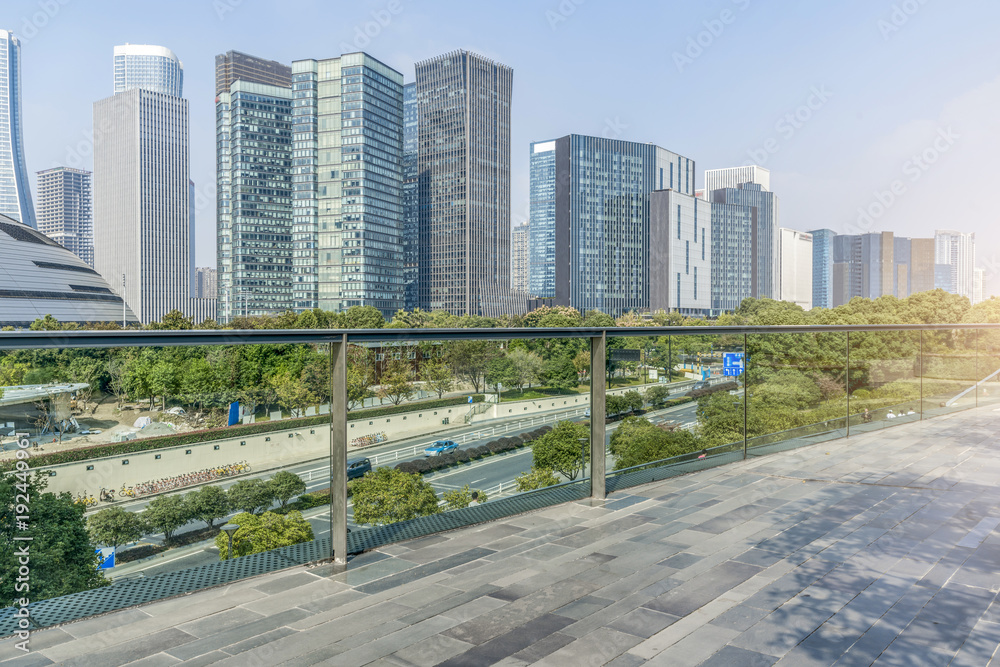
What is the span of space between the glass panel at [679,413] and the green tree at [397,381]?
160cm

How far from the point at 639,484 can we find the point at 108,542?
3392 millimetres

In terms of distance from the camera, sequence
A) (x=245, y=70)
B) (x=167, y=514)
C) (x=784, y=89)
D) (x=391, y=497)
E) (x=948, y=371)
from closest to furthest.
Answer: (x=167, y=514)
(x=391, y=497)
(x=948, y=371)
(x=784, y=89)
(x=245, y=70)

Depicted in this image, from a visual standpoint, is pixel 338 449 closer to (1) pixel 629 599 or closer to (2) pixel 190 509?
(2) pixel 190 509

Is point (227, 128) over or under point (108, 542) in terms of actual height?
over

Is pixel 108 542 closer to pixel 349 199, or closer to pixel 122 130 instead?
pixel 349 199

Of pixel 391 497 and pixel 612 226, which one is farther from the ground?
pixel 612 226

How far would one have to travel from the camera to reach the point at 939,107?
53906 millimetres

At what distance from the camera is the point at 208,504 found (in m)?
2.60

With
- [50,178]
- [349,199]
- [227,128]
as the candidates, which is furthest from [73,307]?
[50,178]

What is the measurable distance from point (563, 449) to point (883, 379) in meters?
4.82

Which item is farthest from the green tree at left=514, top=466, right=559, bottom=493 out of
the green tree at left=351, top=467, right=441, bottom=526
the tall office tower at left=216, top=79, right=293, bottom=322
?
the tall office tower at left=216, top=79, right=293, bottom=322

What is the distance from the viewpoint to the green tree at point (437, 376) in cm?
340

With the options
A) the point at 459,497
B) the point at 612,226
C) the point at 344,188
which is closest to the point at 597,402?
the point at 459,497

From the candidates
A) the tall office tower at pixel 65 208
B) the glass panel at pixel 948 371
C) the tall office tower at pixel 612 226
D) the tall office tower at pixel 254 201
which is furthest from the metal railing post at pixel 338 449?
the tall office tower at pixel 65 208
